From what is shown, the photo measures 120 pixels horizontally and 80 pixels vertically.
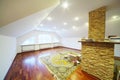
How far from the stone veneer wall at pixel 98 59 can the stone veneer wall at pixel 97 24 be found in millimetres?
464

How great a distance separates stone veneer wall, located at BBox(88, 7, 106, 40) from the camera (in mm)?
2760

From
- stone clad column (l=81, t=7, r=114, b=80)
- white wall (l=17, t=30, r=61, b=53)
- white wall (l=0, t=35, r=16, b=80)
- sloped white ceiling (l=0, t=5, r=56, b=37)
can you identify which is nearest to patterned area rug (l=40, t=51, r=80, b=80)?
stone clad column (l=81, t=7, r=114, b=80)

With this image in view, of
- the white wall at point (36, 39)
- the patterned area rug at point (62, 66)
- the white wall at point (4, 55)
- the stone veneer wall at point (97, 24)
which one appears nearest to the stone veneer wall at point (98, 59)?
the stone veneer wall at point (97, 24)

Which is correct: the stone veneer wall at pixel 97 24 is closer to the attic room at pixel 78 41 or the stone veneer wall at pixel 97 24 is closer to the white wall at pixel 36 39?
the attic room at pixel 78 41

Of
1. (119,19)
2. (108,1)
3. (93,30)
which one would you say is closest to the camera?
(108,1)

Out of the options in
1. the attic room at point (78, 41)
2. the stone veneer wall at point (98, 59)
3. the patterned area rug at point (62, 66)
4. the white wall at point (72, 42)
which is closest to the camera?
the attic room at point (78, 41)

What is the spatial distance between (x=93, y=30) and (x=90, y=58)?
1191 millimetres

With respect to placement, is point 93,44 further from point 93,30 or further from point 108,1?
point 108,1

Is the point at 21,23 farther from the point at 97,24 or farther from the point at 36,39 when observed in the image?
the point at 36,39

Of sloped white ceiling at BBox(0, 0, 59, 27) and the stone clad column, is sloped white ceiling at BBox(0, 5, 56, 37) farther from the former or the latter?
the stone clad column

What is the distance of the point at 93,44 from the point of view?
106 inches

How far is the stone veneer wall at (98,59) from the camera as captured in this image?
7.41 ft

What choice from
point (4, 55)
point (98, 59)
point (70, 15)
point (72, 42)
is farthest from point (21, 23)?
point (72, 42)

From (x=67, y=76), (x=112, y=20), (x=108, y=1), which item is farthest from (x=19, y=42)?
(x=112, y=20)
